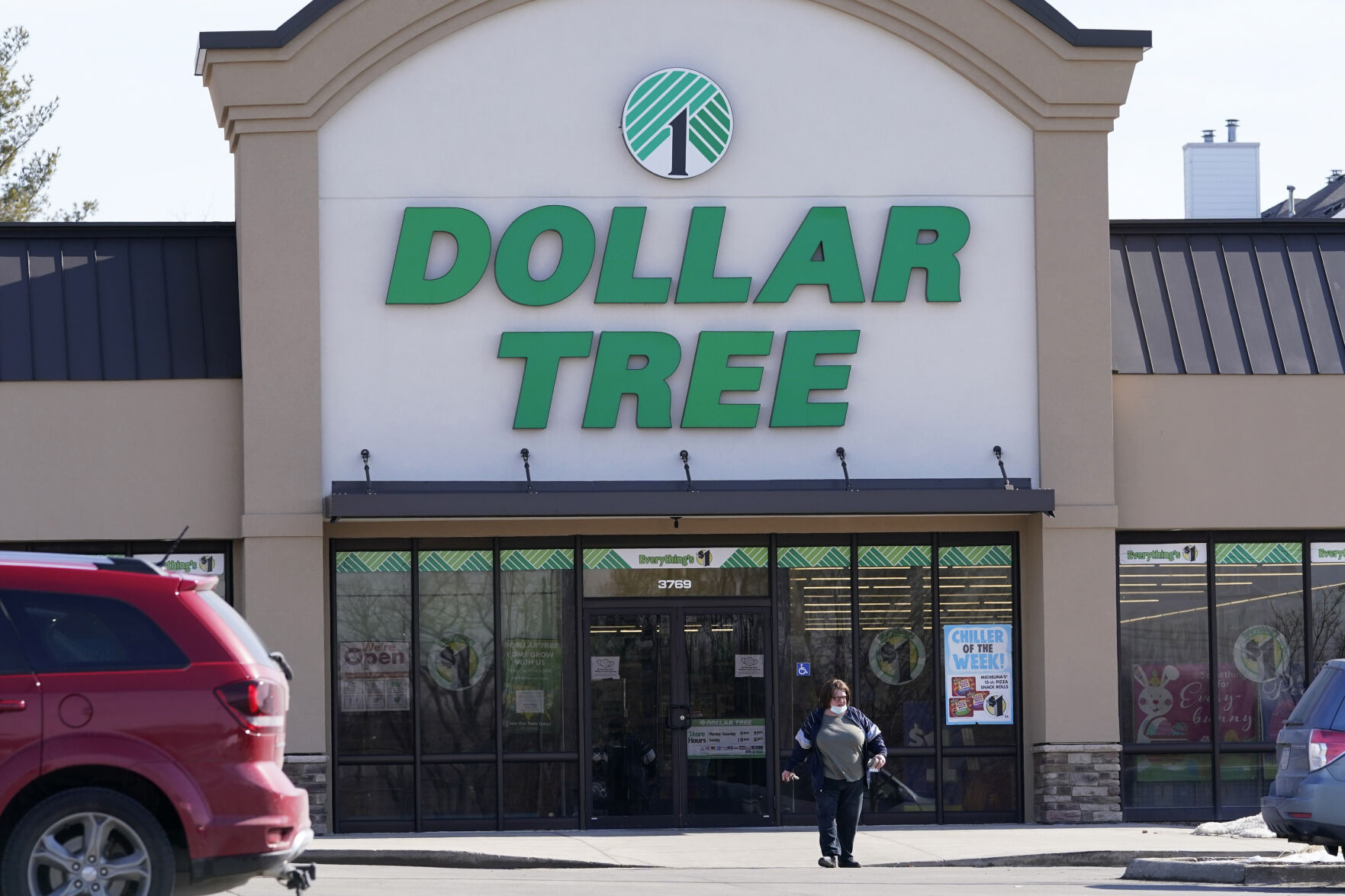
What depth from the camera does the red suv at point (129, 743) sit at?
8.75 metres

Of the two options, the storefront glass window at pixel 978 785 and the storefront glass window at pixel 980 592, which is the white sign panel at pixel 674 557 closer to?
the storefront glass window at pixel 980 592

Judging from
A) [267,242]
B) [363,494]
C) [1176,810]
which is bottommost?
[1176,810]

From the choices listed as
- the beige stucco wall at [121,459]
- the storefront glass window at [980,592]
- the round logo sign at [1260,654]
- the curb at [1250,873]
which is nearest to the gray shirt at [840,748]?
the curb at [1250,873]

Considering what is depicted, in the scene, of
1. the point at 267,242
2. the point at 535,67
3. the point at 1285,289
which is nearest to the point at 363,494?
the point at 267,242

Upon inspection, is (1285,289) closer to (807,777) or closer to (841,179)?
(841,179)

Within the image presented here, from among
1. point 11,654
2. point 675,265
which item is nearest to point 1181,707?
point 675,265

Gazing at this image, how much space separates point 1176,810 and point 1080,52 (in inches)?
309

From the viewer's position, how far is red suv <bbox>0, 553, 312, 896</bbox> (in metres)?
8.75

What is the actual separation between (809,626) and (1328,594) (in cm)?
555

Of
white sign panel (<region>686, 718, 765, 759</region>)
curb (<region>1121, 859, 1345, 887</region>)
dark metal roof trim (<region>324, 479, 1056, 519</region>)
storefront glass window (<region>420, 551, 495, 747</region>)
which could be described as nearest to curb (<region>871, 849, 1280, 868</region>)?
curb (<region>1121, 859, 1345, 887</region>)

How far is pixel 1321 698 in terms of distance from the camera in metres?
A: 13.4

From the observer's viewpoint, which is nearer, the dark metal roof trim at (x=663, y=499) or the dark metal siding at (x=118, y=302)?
the dark metal roof trim at (x=663, y=499)

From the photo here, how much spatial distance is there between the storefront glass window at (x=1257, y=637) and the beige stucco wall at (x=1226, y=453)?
0.45m

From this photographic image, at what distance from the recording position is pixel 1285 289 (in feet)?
64.7
